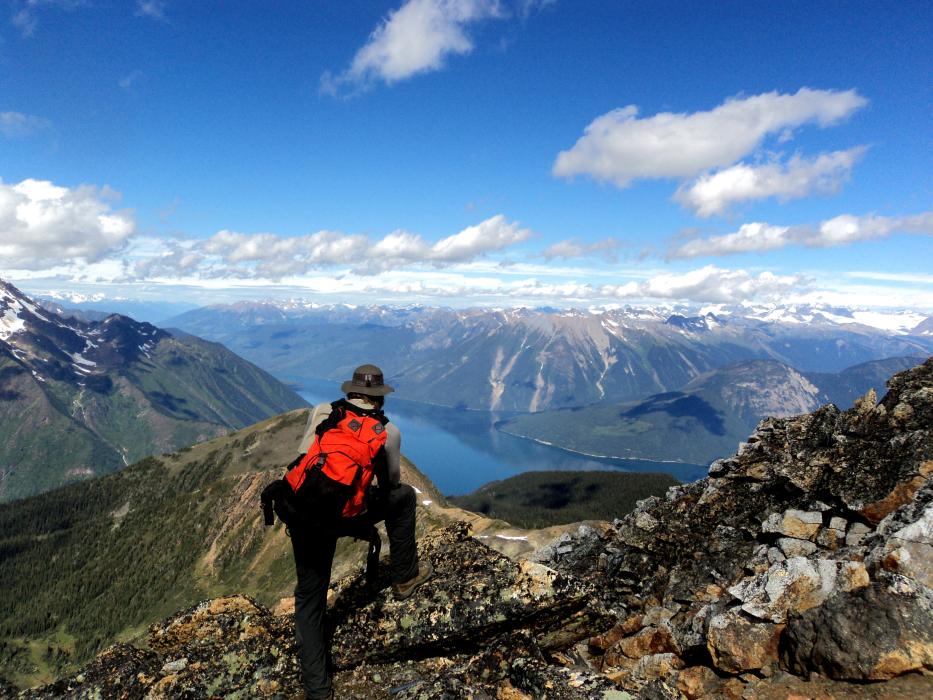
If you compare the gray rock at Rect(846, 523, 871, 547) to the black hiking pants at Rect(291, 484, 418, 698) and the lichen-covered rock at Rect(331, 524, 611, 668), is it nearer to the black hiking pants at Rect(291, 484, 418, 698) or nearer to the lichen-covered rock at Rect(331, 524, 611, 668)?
the lichen-covered rock at Rect(331, 524, 611, 668)

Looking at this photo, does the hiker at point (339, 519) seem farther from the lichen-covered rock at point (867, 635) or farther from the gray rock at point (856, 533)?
the gray rock at point (856, 533)

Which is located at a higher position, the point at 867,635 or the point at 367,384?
the point at 367,384

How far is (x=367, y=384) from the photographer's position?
10516 millimetres

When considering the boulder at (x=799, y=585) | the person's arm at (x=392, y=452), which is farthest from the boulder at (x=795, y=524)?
the person's arm at (x=392, y=452)

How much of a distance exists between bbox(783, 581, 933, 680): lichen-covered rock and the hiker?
9.15 metres

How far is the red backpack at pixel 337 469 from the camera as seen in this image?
9125mm

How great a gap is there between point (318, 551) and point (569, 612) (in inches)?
248

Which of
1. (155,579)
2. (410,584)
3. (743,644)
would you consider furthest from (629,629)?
(155,579)

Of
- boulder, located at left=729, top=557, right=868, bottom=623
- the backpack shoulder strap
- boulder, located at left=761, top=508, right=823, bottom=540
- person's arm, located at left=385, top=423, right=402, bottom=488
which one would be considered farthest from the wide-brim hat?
boulder, located at left=761, top=508, right=823, bottom=540

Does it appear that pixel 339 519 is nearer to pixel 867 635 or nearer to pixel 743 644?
pixel 743 644

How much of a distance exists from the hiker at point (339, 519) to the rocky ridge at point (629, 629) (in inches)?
39.3

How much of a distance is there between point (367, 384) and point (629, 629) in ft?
38.9

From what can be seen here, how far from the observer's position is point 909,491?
1653cm

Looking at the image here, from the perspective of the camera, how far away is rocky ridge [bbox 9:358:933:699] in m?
9.63
